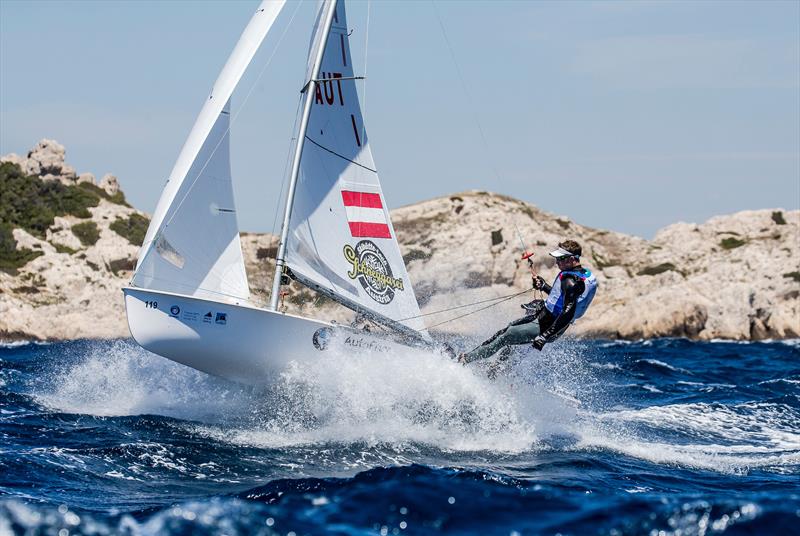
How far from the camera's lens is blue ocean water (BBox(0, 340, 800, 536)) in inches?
276

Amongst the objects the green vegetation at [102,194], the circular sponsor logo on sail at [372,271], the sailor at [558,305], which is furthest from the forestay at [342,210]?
the green vegetation at [102,194]

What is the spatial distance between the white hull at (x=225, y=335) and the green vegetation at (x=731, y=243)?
49187 mm

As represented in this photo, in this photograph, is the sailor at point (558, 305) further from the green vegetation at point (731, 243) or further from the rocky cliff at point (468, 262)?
the green vegetation at point (731, 243)

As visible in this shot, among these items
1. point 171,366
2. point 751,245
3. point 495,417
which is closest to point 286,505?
point 495,417

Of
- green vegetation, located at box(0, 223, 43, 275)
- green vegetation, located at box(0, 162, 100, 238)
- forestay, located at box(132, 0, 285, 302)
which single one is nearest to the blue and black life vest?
forestay, located at box(132, 0, 285, 302)

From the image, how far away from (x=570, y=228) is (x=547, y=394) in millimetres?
46696

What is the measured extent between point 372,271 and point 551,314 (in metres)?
2.94

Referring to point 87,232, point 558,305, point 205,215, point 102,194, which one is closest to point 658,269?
point 87,232

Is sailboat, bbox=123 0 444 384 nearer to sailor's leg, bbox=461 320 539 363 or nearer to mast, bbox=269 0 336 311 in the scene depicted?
mast, bbox=269 0 336 311

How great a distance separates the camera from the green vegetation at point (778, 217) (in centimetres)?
5806

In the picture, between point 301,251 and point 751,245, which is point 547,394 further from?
point 751,245

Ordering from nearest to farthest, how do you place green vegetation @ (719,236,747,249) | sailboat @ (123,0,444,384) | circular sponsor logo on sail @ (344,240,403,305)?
sailboat @ (123,0,444,384)
circular sponsor logo on sail @ (344,240,403,305)
green vegetation @ (719,236,747,249)

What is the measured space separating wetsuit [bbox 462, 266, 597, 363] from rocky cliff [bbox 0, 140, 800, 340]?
21.3 meters

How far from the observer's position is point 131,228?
4988 cm
